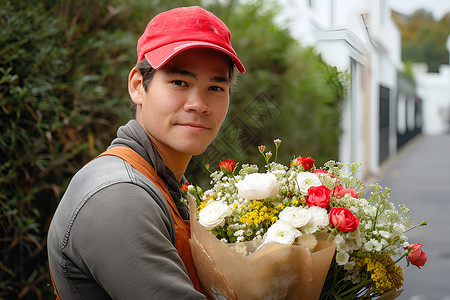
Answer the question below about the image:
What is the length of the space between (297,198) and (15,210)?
220 centimetres

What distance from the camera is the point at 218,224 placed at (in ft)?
4.36

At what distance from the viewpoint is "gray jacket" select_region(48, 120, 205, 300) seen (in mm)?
1134

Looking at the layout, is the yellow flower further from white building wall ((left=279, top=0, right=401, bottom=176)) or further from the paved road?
white building wall ((left=279, top=0, right=401, bottom=176))

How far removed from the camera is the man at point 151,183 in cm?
114

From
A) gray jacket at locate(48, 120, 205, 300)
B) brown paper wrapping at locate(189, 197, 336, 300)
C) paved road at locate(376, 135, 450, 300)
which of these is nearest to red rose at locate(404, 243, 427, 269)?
paved road at locate(376, 135, 450, 300)

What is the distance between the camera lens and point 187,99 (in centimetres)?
147

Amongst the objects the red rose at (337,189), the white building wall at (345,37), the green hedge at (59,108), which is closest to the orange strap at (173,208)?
the red rose at (337,189)

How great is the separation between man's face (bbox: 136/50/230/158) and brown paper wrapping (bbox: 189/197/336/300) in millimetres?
337

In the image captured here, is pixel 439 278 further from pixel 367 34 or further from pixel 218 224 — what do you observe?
pixel 218 224

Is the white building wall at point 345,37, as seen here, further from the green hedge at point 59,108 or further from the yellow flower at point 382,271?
the yellow flower at point 382,271

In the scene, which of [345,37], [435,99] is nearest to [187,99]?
[345,37]

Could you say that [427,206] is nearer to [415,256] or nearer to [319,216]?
[415,256]

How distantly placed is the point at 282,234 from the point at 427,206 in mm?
11216

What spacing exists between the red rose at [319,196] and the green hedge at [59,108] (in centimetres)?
122
